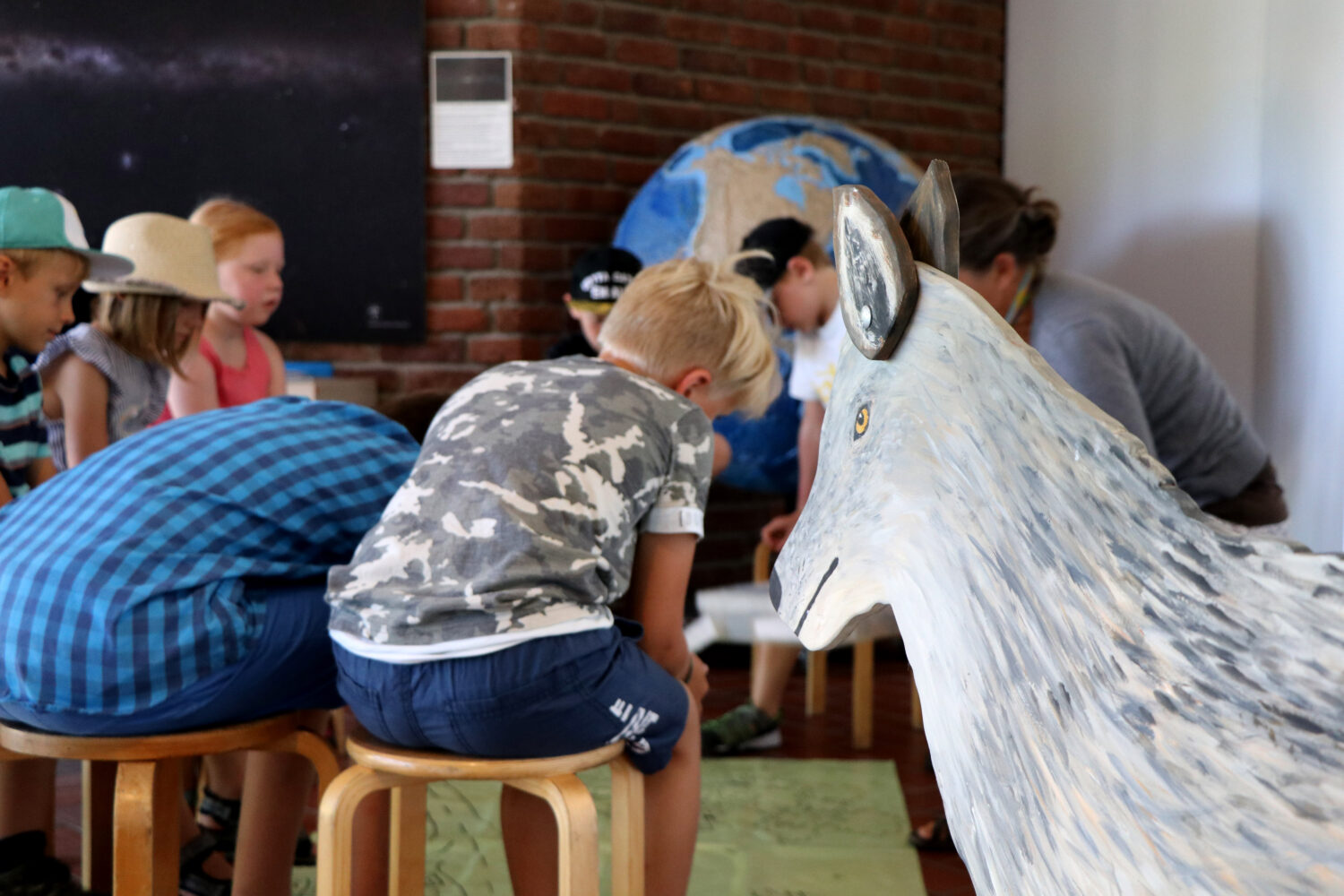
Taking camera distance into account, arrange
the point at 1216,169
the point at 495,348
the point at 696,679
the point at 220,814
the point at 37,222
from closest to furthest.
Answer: the point at 696,679
the point at 37,222
the point at 220,814
the point at 1216,169
the point at 495,348

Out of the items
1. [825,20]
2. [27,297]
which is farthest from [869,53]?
[27,297]

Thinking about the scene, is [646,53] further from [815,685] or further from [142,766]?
[142,766]

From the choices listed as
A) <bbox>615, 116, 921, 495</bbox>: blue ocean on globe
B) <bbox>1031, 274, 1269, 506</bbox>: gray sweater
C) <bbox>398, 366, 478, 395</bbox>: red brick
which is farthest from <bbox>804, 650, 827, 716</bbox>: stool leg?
<bbox>398, 366, 478, 395</bbox>: red brick

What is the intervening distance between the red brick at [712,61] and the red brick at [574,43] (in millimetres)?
344

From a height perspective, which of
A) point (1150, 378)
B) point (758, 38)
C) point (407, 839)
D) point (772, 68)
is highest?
point (758, 38)

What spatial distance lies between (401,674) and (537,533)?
0.77 feet

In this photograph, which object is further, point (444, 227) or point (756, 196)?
point (444, 227)

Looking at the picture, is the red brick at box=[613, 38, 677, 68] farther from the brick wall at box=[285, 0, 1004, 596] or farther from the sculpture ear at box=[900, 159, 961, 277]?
the sculpture ear at box=[900, 159, 961, 277]

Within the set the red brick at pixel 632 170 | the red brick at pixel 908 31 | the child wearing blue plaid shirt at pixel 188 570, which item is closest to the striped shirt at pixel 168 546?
the child wearing blue plaid shirt at pixel 188 570

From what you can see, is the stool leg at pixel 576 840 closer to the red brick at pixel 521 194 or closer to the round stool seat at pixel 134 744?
the round stool seat at pixel 134 744

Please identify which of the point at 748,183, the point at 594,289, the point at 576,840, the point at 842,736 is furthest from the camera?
the point at 748,183

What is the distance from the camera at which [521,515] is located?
145 centimetres

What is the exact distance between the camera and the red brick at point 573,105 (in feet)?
13.3

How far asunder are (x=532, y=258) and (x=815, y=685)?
5.53 feet
